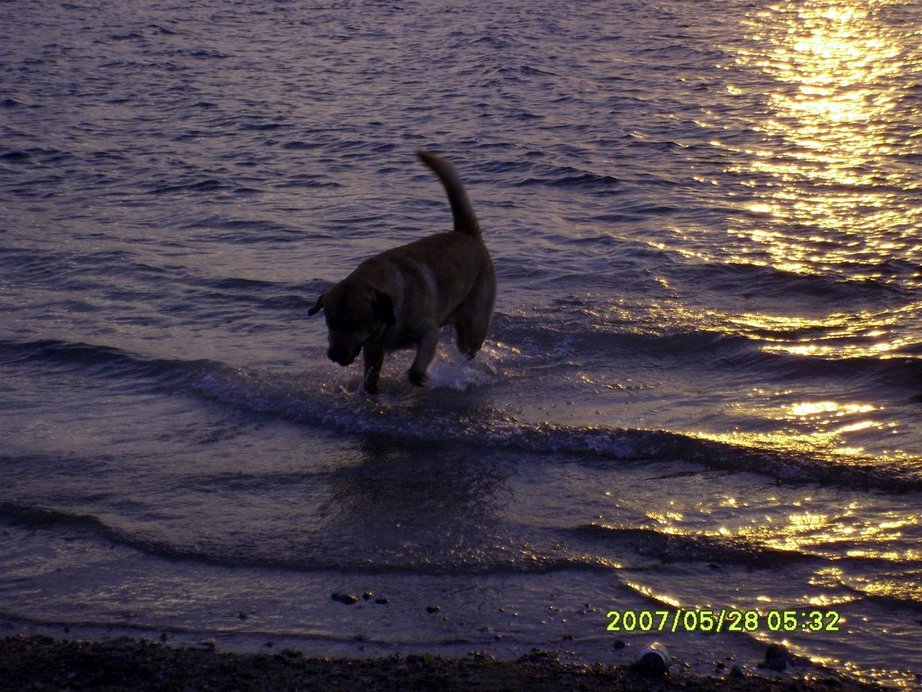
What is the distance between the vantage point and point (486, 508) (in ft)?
18.5

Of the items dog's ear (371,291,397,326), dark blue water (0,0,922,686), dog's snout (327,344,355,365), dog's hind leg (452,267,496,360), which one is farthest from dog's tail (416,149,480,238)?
→ dog's snout (327,344,355,365)

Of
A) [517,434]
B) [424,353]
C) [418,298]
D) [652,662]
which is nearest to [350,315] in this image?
[418,298]

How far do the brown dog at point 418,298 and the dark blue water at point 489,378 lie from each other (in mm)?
376

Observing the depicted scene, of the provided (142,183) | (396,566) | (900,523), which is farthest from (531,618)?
(142,183)

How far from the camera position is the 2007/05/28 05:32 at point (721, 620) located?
4.39m

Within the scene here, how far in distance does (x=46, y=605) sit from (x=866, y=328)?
6.16m

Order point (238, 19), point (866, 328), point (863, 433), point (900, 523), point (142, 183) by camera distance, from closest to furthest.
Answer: point (900, 523) < point (863, 433) < point (866, 328) < point (142, 183) < point (238, 19)

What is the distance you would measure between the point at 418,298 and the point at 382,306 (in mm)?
518

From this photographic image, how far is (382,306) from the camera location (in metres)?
6.64

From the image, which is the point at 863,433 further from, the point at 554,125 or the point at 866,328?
the point at 554,125

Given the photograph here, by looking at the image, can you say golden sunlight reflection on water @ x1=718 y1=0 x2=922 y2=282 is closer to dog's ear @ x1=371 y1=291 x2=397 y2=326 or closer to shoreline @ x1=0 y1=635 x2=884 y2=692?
dog's ear @ x1=371 y1=291 x2=397 y2=326

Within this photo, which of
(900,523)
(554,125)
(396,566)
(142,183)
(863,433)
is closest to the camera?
(396,566)

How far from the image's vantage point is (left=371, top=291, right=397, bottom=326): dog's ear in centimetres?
662

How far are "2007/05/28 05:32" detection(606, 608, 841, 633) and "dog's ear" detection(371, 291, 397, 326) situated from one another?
2680 mm
